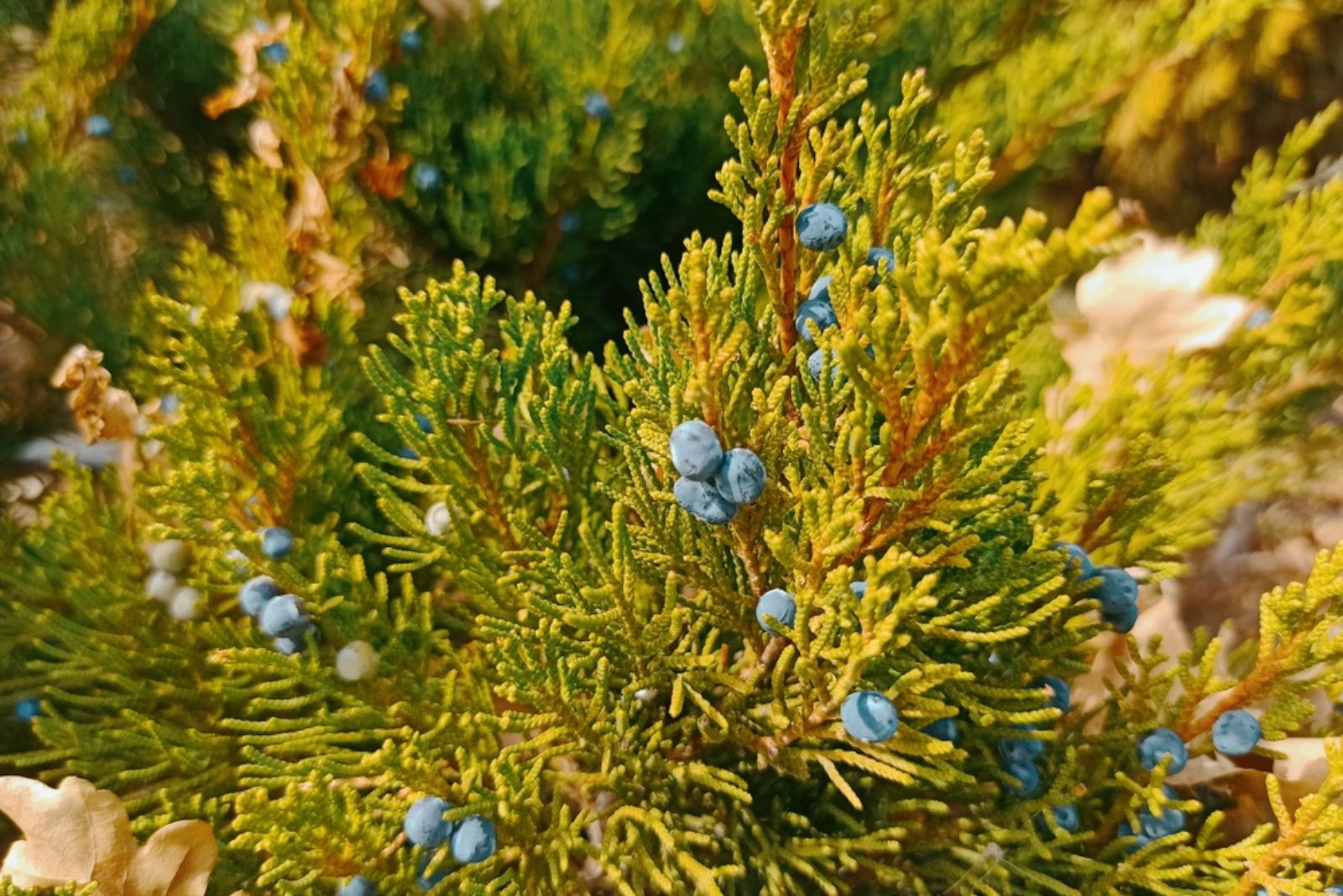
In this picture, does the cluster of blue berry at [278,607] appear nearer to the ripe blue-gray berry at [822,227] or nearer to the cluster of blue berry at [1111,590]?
the ripe blue-gray berry at [822,227]

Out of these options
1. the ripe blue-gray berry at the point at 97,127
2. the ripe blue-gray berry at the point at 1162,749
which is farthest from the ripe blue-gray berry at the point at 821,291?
the ripe blue-gray berry at the point at 97,127

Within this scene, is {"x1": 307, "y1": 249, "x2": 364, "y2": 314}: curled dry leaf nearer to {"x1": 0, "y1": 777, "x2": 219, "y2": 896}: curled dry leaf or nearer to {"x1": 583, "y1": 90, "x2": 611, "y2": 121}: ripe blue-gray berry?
{"x1": 583, "y1": 90, "x2": 611, "y2": 121}: ripe blue-gray berry

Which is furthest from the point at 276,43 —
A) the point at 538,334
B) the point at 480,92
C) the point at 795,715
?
the point at 795,715

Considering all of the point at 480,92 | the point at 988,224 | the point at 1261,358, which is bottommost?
the point at 1261,358

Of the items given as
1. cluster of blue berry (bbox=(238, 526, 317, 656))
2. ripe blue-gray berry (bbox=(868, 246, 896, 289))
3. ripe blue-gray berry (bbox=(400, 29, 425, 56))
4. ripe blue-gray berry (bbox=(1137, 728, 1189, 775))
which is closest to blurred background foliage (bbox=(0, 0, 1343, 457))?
ripe blue-gray berry (bbox=(400, 29, 425, 56))

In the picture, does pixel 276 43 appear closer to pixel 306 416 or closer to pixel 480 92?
pixel 480 92

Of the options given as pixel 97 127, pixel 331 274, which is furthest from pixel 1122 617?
pixel 97 127
